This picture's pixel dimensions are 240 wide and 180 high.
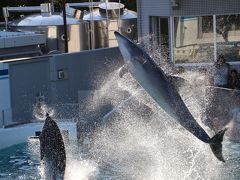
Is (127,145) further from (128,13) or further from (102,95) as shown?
(128,13)

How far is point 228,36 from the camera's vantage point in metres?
16.8

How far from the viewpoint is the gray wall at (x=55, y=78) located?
14820 millimetres

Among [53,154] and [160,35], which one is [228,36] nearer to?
[160,35]

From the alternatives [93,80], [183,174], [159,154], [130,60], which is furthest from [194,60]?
[130,60]

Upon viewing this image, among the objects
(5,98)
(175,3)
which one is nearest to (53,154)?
(5,98)

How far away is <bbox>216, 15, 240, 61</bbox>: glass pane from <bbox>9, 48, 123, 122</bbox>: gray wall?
2910 mm

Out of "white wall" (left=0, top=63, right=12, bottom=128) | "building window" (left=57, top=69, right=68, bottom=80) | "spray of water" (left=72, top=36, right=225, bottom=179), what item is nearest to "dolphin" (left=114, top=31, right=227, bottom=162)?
"spray of water" (left=72, top=36, right=225, bottom=179)

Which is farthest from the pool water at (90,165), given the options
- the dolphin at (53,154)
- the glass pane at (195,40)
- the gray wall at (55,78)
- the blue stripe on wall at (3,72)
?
the glass pane at (195,40)

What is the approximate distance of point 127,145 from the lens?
1265 centimetres

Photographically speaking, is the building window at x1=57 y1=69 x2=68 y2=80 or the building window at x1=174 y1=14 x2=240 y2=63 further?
the building window at x1=174 y1=14 x2=240 y2=63

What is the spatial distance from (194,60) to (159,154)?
575 cm

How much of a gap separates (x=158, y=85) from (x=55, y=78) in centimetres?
876

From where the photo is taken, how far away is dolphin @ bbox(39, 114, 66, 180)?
7.70 m

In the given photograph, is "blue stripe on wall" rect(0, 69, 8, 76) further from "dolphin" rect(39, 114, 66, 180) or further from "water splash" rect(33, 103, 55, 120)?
"dolphin" rect(39, 114, 66, 180)
